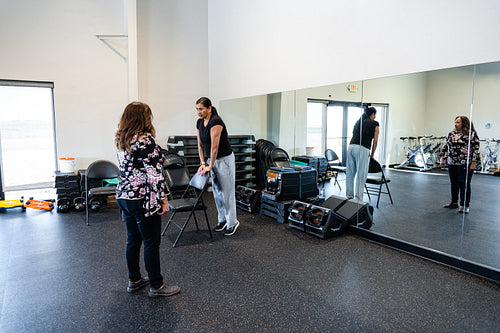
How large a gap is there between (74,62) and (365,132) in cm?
498

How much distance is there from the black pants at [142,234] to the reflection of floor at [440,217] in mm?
2540

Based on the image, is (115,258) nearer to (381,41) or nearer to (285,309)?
(285,309)

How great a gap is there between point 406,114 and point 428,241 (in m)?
1.39

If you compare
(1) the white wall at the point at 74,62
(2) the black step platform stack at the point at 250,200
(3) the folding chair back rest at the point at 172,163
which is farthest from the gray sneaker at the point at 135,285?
(1) the white wall at the point at 74,62

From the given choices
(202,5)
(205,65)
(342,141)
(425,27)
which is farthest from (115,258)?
(202,5)

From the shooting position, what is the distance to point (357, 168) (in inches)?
155

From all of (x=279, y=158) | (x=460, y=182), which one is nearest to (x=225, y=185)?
(x=279, y=158)

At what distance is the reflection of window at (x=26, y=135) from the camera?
5051 millimetres

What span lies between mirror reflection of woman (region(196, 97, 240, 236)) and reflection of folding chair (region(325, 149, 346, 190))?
4.86 feet

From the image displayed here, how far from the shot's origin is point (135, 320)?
2160mm

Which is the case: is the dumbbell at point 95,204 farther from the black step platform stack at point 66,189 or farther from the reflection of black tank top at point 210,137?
the reflection of black tank top at point 210,137

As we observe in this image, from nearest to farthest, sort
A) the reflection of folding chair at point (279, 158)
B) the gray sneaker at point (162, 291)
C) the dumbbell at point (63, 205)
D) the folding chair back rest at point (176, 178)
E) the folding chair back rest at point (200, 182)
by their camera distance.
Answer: the gray sneaker at point (162, 291)
the folding chair back rest at point (200, 182)
the folding chair back rest at point (176, 178)
the dumbbell at point (63, 205)
the reflection of folding chair at point (279, 158)

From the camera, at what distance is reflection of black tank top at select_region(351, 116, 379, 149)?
3.70 metres

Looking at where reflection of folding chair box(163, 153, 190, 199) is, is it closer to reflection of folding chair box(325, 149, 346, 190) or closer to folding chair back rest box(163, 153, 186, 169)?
folding chair back rest box(163, 153, 186, 169)
